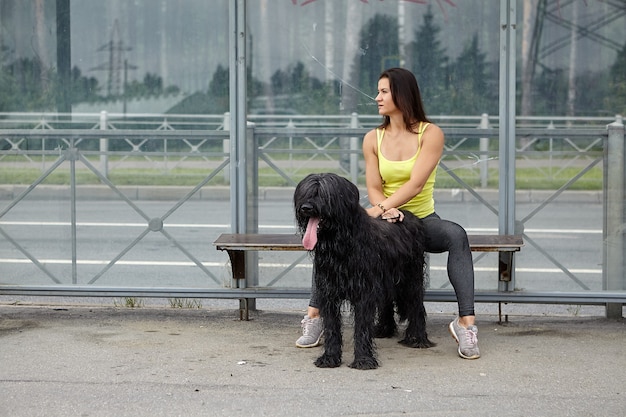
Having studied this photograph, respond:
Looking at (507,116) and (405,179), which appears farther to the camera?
(507,116)

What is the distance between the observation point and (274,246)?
22.9 ft

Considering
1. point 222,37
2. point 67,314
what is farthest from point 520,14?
point 67,314

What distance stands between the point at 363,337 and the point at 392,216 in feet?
2.39

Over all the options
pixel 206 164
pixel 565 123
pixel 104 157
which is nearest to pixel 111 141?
pixel 104 157

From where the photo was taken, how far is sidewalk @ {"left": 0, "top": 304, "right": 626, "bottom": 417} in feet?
17.9

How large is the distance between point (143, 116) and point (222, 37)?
2.59ft

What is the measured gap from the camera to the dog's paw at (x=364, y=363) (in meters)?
6.15

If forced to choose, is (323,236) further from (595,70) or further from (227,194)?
(595,70)

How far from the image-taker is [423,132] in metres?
6.72

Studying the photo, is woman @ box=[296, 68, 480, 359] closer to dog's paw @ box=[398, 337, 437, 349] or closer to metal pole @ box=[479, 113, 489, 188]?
dog's paw @ box=[398, 337, 437, 349]

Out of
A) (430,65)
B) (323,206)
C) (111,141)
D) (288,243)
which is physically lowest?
(288,243)

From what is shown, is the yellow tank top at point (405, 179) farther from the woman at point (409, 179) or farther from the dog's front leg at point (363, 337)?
the dog's front leg at point (363, 337)

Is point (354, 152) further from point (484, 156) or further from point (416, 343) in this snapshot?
point (416, 343)

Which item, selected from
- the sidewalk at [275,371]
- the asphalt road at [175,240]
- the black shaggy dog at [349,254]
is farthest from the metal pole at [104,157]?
the black shaggy dog at [349,254]
